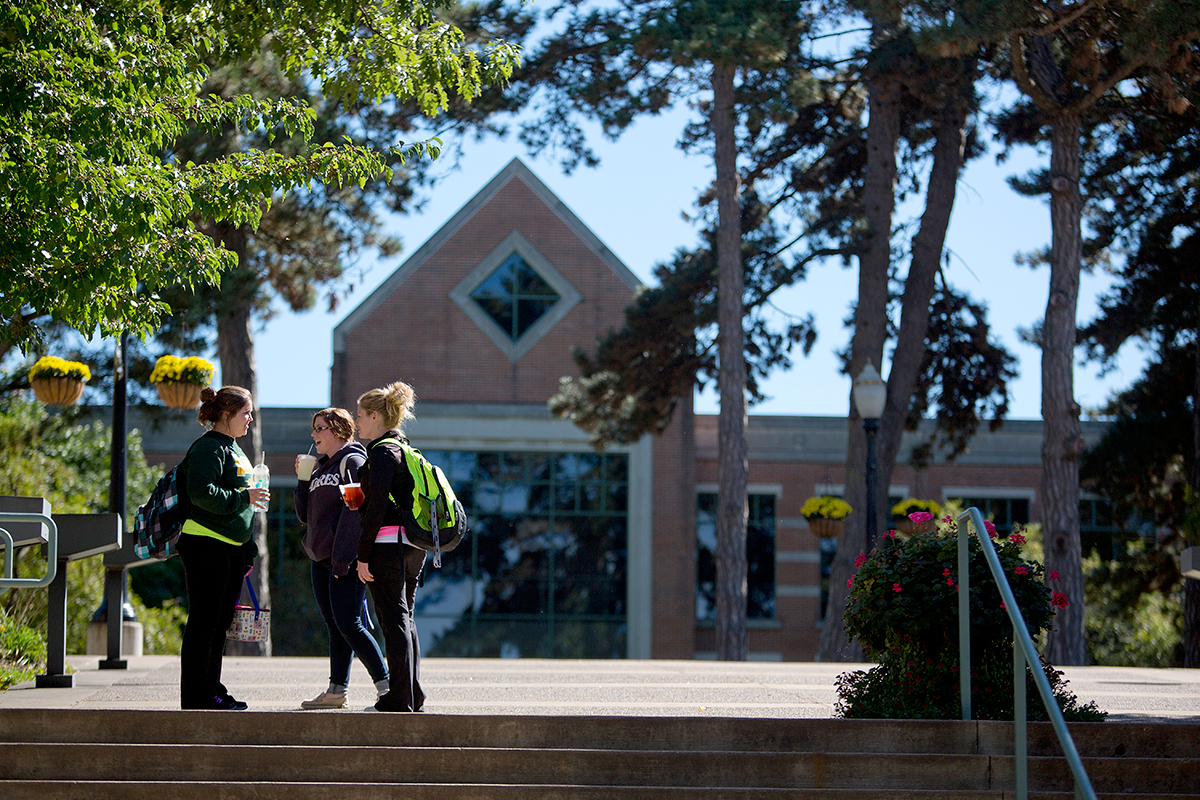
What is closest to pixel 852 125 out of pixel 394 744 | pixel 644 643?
Result: pixel 644 643

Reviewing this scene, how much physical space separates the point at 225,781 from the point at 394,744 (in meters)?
0.73

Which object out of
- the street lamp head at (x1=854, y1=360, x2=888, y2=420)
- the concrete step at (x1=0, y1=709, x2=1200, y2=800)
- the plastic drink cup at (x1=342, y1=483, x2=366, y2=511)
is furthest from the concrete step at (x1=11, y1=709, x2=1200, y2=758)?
the street lamp head at (x1=854, y1=360, x2=888, y2=420)

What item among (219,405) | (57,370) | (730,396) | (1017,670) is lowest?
(1017,670)

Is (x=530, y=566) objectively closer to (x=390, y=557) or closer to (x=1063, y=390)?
(x=1063, y=390)

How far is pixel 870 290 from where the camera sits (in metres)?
17.2

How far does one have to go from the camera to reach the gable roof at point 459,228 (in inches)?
1011

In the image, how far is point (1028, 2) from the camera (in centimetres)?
1342

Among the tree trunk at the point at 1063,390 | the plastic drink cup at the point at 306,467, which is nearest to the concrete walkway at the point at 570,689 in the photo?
the plastic drink cup at the point at 306,467

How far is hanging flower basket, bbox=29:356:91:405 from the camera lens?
12.9 meters

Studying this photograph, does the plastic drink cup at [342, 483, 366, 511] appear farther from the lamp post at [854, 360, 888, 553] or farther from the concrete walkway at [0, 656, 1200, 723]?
the lamp post at [854, 360, 888, 553]

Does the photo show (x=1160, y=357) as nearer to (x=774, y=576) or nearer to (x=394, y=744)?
(x=774, y=576)

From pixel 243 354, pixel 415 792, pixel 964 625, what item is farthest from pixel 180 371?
pixel 964 625

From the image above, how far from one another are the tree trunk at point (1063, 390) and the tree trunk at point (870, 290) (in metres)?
2.27

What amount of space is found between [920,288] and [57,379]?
1132cm
